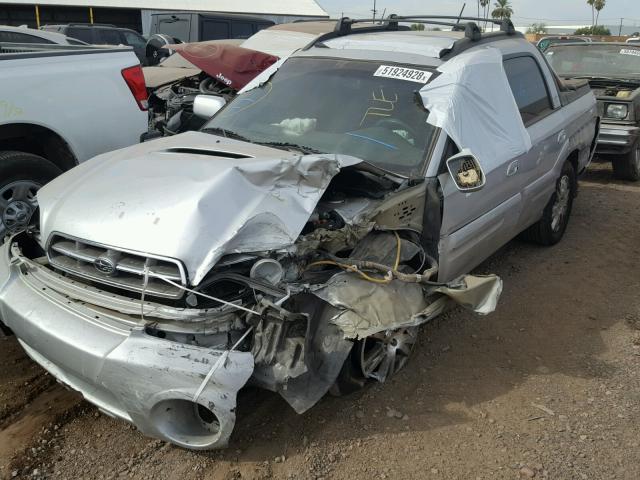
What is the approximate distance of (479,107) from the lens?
3902mm

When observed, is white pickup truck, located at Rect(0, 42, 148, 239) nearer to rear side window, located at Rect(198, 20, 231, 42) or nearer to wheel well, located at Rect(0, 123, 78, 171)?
wheel well, located at Rect(0, 123, 78, 171)

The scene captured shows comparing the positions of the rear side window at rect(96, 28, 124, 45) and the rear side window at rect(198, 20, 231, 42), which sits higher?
the rear side window at rect(198, 20, 231, 42)

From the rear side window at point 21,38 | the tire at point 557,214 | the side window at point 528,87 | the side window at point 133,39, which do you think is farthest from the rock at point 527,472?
the side window at point 133,39

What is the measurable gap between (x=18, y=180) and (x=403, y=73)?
2746mm

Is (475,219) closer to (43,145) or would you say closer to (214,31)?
(43,145)

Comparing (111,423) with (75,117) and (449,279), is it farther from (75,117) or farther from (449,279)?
(75,117)

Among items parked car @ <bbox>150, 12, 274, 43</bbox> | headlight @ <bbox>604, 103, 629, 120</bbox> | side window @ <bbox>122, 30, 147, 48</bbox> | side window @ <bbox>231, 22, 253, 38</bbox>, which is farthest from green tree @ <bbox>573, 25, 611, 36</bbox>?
headlight @ <bbox>604, 103, 629, 120</bbox>

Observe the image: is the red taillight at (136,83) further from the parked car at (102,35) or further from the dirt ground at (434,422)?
the parked car at (102,35)

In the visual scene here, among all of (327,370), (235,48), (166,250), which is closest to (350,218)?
(327,370)

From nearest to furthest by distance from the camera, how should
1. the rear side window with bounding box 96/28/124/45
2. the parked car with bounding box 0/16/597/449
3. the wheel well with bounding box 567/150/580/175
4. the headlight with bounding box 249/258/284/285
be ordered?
the parked car with bounding box 0/16/597/449, the headlight with bounding box 249/258/284/285, the wheel well with bounding box 567/150/580/175, the rear side window with bounding box 96/28/124/45

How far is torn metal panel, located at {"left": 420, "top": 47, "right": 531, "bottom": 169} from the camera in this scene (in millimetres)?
3678

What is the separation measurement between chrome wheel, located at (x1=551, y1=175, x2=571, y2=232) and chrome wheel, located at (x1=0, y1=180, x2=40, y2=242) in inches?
165

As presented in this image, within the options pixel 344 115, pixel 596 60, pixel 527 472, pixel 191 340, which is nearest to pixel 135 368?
pixel 191 340

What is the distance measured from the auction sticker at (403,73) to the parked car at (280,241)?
0.02m
